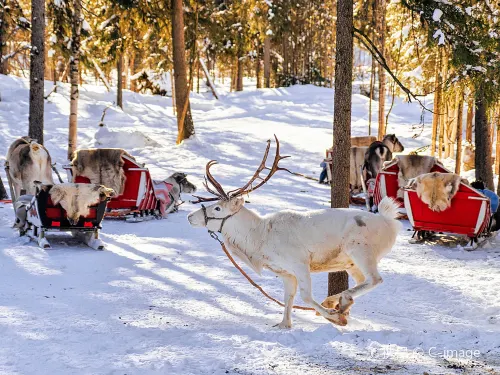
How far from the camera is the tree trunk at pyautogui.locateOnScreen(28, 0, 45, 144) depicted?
614 inches

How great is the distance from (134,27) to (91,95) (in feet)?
45.3

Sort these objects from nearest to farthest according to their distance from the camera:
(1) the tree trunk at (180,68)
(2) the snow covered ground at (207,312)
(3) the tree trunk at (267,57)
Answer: (2) the snow covered ground at (207,312) → (1) the tree trunk at (180,68) → (3) the tree trunk at (267,57)

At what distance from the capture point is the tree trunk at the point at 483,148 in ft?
48.9

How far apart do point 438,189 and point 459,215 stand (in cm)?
57

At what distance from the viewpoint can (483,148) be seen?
15328 millimetres

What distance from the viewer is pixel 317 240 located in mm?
6762

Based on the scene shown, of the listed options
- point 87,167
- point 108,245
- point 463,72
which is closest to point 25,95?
point 87,167

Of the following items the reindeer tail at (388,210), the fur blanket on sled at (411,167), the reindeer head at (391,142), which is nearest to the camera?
the reindeer tail at (388,210)

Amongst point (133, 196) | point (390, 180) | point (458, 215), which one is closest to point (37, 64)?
point (133, 196)

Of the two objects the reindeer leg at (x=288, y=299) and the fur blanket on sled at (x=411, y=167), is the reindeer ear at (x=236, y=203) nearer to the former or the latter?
the reindeer leg at (x=288, y=299)

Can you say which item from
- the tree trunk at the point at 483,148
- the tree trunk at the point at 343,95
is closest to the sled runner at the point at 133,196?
the tree trunk at the point at 343,95

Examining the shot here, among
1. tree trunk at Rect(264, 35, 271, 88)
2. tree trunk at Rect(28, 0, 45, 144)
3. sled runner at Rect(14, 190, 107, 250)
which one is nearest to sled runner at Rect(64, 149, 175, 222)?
tree trunk at Rect(28, 0, 45, 144)

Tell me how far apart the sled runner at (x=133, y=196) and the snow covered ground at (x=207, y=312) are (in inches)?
16.3

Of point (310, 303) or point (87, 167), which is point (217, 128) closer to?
point (87, 167)
